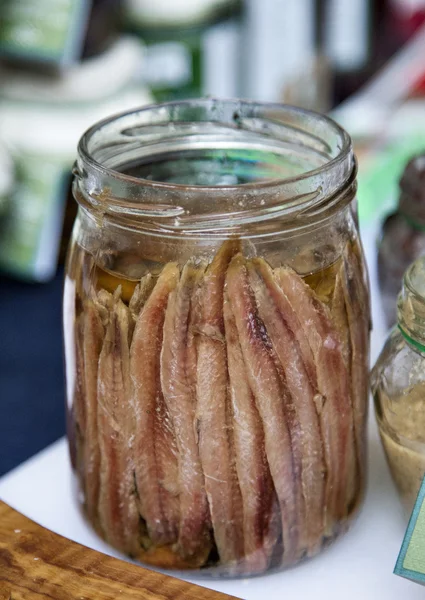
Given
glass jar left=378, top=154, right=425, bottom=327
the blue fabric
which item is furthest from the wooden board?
glass jar left=378, top=154, right=425, bottom=327

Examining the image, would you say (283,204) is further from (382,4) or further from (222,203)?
(382,4)

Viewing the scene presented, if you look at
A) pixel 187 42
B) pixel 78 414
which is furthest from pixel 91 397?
pixel 187 42

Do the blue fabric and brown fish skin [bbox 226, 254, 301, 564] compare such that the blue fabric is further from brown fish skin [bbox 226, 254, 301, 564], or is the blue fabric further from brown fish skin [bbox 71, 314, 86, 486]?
brown fish skin [bbox 226, 254, 301, 564]

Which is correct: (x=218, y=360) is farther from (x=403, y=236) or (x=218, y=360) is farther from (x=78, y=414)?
(x=403, y=236)

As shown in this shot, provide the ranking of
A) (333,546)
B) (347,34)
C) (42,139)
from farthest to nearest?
1. (347,34)
2. (42,139)
3. (333,546)

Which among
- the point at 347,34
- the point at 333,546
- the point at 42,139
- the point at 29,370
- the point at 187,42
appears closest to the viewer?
the point at 333,546

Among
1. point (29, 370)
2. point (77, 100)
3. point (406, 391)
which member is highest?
point (406, 391)

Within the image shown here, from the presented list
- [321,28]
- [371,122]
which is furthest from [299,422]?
[321,28]

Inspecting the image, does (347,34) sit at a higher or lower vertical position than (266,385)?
lower
